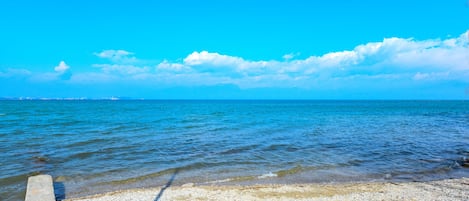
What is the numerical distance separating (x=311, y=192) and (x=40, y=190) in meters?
8.05

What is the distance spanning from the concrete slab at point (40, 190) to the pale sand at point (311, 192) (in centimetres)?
88

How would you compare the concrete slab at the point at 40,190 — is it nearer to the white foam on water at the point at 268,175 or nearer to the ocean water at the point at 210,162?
the ocean water at the point at 210,162

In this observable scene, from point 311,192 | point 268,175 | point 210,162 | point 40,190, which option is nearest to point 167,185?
point 210,162

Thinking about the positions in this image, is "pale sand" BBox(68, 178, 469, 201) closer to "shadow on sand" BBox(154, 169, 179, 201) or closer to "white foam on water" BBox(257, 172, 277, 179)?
"shadow on sand" BBox(154, 169, 179, 201)

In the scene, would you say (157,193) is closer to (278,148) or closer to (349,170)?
(349,170)

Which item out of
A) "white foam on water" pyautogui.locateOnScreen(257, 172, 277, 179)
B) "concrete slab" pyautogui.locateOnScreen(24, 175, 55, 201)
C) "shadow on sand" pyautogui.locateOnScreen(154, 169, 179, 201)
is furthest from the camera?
"white foam on water" pyautogui.locateOnScreen(257, 172, 277, 179)

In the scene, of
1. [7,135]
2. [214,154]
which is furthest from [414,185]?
[7,135]

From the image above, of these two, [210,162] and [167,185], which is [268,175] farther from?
[167,185]

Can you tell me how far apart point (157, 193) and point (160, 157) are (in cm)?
572

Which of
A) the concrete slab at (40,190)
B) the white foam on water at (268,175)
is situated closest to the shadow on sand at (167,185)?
the concrete slab at (40,190)

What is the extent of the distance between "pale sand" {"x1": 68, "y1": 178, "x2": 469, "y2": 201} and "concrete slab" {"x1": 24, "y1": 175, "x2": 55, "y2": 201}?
88 cm

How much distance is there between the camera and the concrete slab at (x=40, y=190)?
8492 millimetres

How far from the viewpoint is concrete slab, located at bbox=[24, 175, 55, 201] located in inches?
334

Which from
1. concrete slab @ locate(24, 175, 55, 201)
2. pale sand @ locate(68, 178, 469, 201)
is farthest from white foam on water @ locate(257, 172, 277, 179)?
concrete slab @ locate(24, 175, 55, 201)
